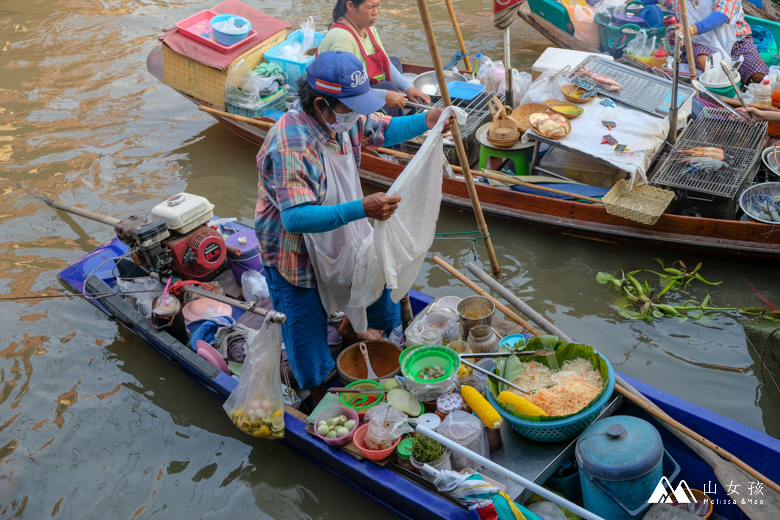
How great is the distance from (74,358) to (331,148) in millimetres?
3380

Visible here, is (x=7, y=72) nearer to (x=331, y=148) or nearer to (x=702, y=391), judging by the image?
(x=331, y=148)

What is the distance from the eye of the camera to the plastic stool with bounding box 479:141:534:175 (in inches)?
239

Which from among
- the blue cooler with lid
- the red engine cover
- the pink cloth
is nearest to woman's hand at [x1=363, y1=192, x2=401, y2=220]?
the blue cooler with lid

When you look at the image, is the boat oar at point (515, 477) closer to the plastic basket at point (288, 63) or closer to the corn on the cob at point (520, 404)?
the corn on the cob at point (520, 404)

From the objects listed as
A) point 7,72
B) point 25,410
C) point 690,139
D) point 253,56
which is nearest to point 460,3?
point 253,56

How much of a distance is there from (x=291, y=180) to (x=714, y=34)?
648cm

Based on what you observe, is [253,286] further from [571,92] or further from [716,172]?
[716,172]

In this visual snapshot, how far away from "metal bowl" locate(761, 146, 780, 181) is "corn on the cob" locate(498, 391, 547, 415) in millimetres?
3697

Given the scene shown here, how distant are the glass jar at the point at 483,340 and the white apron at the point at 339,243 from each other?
73cm

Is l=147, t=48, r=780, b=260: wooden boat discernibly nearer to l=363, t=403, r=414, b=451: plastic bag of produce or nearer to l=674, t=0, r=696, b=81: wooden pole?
l=674, t=0, r=696, b=81: wooden pole

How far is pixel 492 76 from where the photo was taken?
7.24 m

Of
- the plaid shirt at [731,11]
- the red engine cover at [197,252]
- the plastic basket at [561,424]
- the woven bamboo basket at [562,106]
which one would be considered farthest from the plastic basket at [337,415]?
the plaid shirt at [731,11]

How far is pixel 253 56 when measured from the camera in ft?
24.0

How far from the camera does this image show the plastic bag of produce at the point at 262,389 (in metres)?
3.74
